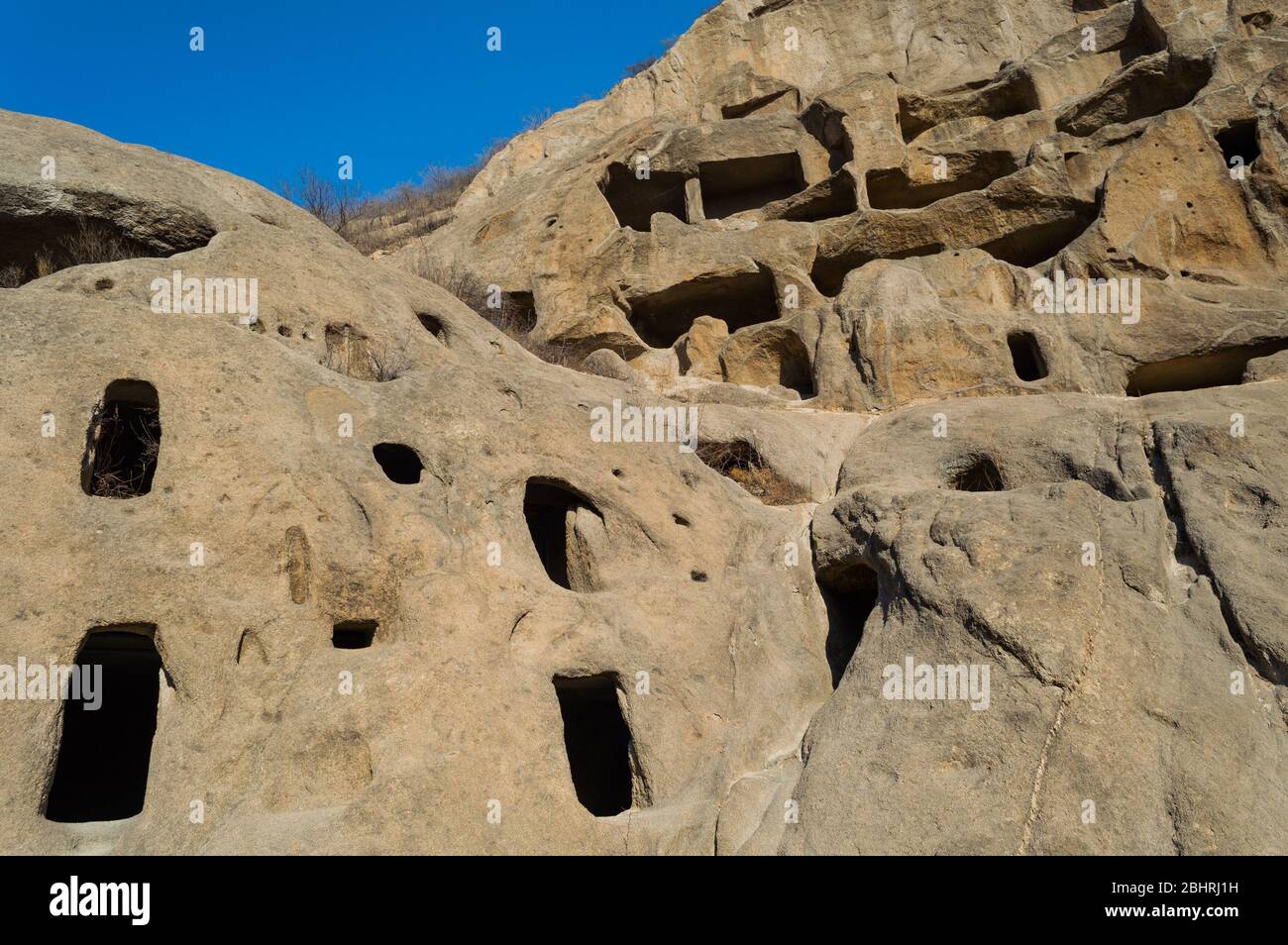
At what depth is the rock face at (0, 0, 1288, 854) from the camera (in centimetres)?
530

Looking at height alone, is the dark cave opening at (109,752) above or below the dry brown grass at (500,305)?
below

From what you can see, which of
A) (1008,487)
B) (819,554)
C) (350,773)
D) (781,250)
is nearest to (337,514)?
(350,773)

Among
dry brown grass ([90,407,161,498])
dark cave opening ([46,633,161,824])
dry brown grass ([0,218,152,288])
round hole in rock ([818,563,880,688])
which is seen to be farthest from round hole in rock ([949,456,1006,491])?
dry brown grass ([0,218,152,288])

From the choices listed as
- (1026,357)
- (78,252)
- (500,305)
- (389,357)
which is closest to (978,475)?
(1026,357)

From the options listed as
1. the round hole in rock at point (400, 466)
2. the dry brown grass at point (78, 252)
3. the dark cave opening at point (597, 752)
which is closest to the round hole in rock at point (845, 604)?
the dark cave opening at point (597, 752)

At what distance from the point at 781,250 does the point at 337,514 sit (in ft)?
29.6

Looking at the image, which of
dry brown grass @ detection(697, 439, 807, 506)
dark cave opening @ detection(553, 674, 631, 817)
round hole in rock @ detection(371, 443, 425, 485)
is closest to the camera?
round hole in rock @ detection(371, 443, 425, 485)

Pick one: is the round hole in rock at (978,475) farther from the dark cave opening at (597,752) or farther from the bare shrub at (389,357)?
the bare shrub at (389,357)

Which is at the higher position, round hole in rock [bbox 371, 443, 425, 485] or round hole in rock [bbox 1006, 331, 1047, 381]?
round hole in rock [bbox 1006, 331, 1047, 381]

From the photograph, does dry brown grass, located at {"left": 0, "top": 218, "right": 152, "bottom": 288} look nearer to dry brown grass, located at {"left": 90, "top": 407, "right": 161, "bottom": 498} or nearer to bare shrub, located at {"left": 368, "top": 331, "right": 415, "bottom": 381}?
dry brown grass, located at {"left": 90, "top": 407, "right": 161, "bottom": 498}

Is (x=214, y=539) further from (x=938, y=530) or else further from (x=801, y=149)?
(x=801, y=149)

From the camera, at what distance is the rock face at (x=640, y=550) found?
5.30 metres

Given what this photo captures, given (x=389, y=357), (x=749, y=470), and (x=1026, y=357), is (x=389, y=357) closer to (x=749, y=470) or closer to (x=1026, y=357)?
(x=749, y=470)

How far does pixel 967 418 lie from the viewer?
8.89m
